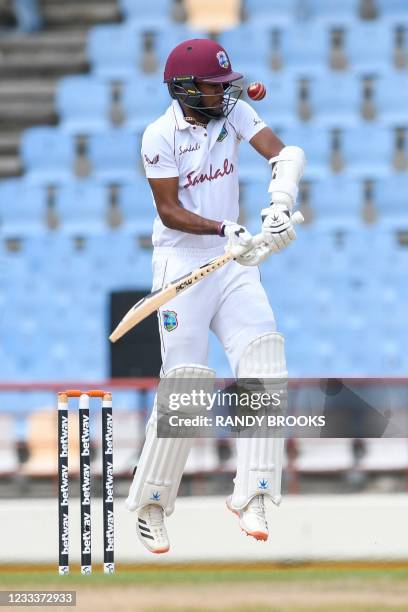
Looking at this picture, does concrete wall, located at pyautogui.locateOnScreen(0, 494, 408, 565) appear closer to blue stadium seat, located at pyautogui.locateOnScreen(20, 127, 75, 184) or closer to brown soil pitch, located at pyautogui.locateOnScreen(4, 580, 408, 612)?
brown soil pitch, located at pyautogui.locateOnScreen(4, 580, 408, 612)

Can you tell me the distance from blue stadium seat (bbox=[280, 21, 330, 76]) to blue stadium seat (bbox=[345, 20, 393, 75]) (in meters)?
0.21

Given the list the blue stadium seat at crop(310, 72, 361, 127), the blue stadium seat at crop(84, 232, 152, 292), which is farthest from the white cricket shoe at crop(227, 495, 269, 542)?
the blue stadium seat at crop(310, 72, 361, 127)

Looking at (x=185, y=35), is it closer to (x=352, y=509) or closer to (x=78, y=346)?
(x=78, y=346)

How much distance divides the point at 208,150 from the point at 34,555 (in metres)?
3.29

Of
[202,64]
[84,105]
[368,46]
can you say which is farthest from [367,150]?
[202,64]

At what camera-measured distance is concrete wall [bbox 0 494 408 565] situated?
7.11 m

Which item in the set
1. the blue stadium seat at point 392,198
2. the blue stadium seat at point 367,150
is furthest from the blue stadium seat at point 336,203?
the blue stadium seat at point 367,150

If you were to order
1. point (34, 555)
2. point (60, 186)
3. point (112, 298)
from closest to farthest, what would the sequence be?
1. point (34, 555)
2. point (112, 298)
3. point (60, 186)

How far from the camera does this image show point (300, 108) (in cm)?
1162

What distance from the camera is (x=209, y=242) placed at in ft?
15.3

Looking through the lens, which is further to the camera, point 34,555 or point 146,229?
point 146,229

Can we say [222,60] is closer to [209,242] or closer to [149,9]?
[209,242]

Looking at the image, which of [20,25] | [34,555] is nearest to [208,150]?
[34,555]

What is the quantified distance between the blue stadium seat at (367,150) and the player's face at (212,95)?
6764mm
